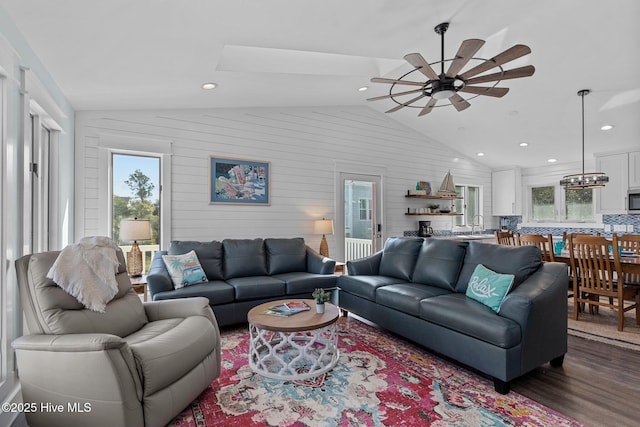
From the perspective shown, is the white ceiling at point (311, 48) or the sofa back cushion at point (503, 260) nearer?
the white ceiling at point (311, 48)

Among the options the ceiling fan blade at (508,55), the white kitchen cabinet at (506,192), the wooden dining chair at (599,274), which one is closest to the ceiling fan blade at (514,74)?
the ceiling fan blade at (508,55)

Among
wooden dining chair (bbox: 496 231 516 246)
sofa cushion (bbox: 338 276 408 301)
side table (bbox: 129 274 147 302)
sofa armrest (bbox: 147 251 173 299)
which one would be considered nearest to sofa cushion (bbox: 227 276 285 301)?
sofa armrest (bbox: 147 251 173 299)

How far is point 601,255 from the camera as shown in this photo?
3.69 meters

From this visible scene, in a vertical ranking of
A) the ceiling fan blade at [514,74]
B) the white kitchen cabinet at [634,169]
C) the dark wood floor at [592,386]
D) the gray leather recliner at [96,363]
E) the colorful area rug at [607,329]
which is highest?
the ceiling fan blade at [514,74]

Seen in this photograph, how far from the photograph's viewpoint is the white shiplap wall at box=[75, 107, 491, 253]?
401cm

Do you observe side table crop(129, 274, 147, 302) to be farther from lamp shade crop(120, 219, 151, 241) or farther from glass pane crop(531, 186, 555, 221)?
glass pane crop(531, 186, 555, 221)

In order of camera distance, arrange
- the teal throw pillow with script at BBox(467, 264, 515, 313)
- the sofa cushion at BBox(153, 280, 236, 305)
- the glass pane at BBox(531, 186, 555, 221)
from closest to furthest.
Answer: the teal throw pillow with script at BBox(467, 264, 515, 313), the sofa cushion at BBox(153, 280, 236, 305), the glass pane at BBox(531, 186, 555, 221)

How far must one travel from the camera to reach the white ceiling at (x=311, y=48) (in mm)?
2356

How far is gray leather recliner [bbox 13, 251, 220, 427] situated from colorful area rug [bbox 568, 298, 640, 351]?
A: 3.65 meters

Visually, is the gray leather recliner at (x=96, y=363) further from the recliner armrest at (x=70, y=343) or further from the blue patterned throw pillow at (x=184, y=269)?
the blue patterned throw pillow at (x=184, y=269)

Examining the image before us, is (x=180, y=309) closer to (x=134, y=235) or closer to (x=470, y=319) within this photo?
(x=134, y=235)

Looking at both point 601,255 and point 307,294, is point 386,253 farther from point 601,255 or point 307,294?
point 601,255

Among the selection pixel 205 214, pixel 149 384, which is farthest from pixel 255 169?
pixel 149 384

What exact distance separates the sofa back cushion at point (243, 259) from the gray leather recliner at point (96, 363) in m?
1.87
